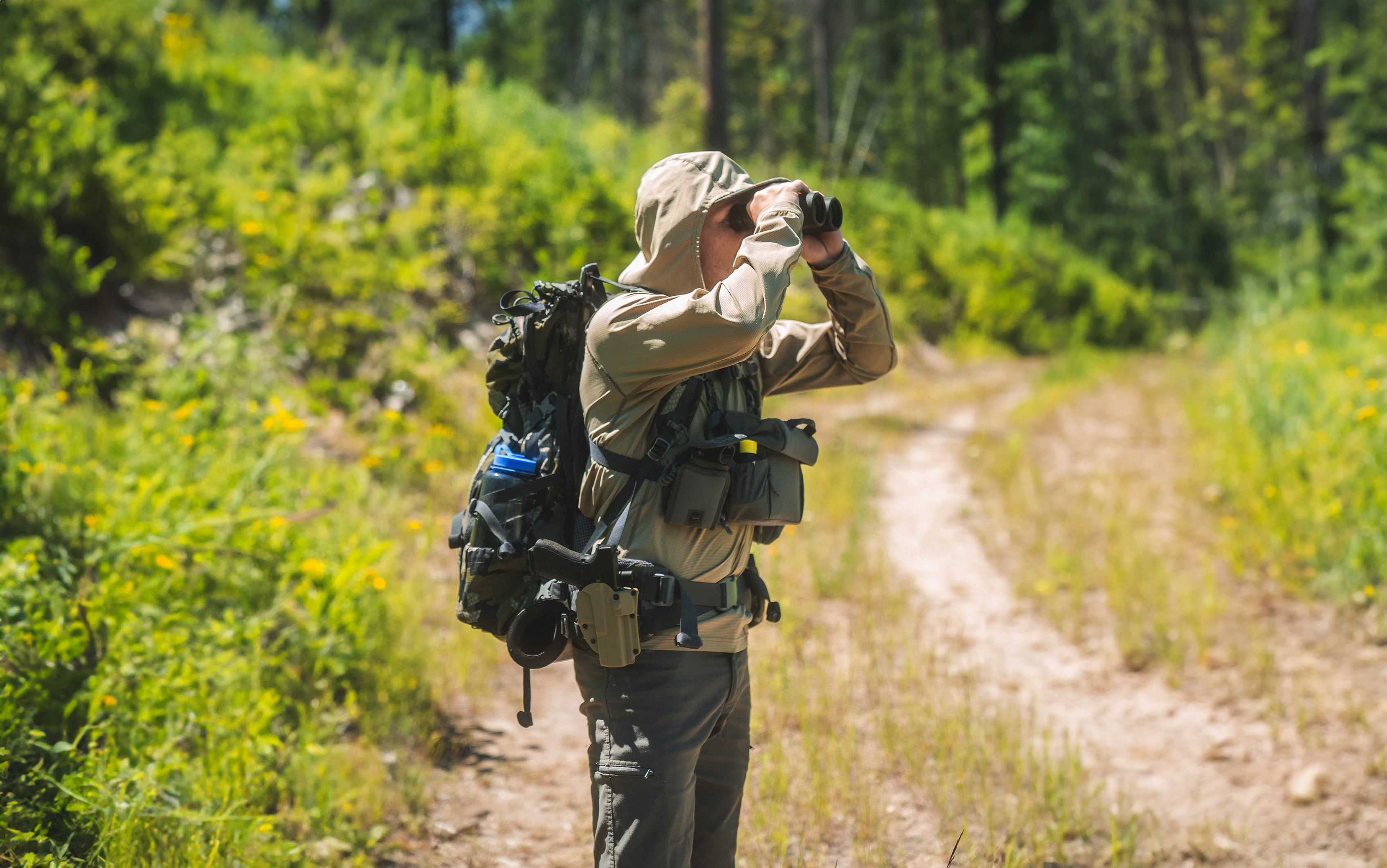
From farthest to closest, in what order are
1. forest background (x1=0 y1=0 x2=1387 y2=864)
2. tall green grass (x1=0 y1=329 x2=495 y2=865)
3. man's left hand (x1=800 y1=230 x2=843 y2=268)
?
1. forest background (x1=0 y1=0 x2=1387 y2=864)
2. tall green grass (x1=0 y1=329 x2=495 y2=865)
3. man's left hand (x1=800 y1=230 x2=843 y2=268)

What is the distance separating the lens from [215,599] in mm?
4062

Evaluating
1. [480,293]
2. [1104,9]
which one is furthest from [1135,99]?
[480,293]

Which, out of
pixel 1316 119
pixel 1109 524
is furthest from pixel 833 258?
pixel 1316 119

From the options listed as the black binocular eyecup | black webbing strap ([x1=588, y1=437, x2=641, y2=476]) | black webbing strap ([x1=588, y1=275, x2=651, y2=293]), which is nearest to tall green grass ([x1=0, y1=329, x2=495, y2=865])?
the black binocular eyecup

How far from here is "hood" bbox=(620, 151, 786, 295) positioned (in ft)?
7.41

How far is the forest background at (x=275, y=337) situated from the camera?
3.21 m

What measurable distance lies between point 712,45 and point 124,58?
603cm

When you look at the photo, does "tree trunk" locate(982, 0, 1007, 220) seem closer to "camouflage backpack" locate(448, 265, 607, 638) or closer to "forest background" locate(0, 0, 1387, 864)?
"forest background" locate(0, 0, 1387, 864)

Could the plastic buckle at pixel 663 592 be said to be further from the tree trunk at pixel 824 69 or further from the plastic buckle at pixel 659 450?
the tree trunk at pixel 824 69

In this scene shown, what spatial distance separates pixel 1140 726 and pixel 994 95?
26150 mm

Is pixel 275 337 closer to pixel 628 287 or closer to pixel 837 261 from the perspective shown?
pixel 628 287

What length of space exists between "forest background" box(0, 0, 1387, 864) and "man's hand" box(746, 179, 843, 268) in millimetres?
2482

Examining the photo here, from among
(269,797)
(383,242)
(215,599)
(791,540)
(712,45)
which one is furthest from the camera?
(712,45)

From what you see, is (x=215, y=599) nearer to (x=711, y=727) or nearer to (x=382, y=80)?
(x=711, y=727)
